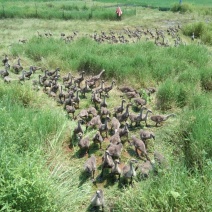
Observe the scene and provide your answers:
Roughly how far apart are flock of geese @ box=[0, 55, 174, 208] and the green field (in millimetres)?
126

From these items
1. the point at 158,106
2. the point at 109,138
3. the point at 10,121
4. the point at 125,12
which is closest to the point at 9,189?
the point at 10,121

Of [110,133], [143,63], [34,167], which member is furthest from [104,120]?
[34,167]

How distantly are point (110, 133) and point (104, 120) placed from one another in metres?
0.76

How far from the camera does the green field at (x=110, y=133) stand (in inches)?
181

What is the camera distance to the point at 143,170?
5.92 metres

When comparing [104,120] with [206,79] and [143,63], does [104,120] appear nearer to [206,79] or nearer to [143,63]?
[143,63]

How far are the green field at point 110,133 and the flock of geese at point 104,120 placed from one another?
13 centimetres

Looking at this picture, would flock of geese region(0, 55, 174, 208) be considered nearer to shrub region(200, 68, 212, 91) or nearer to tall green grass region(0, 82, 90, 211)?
tall green grass region(0, 82, 90, 211)

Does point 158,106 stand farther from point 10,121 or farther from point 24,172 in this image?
point 24,172

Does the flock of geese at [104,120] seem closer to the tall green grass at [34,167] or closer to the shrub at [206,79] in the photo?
the tall green grass at [34,167]

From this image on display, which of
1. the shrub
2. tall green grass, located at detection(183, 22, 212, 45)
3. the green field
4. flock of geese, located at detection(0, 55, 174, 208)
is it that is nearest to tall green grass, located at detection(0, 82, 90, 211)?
the green field

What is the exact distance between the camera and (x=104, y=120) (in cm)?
867

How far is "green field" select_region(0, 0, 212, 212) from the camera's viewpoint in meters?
4.61

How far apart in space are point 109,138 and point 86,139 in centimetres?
86
